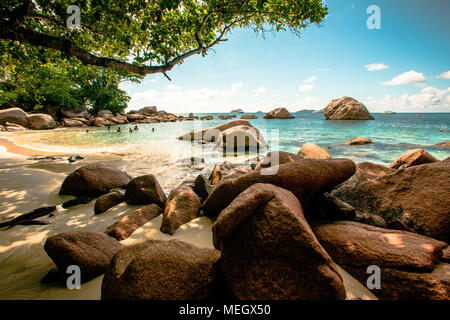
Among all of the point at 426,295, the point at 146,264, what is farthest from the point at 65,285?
the point at 426,295

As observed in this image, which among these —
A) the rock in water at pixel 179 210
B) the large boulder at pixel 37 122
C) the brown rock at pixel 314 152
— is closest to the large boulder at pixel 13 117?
the large boulder at pixel 37 122

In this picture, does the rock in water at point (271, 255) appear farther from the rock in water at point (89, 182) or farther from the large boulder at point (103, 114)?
the large boulder at point (103, 114)

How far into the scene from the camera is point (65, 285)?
173cm

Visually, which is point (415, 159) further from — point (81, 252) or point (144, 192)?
point (81, 252)

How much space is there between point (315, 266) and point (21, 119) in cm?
3317

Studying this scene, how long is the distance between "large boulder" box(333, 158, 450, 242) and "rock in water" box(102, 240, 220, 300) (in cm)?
269

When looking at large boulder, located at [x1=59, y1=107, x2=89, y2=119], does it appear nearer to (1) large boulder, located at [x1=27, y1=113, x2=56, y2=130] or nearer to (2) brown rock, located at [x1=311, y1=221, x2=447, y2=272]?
(1) large boulder, located at [x1=27, y1=113, x2=56, y2=130]

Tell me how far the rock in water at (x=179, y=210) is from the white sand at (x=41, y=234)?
10cm

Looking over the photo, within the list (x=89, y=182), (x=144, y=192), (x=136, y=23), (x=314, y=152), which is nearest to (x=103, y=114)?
(x=136, y=23)

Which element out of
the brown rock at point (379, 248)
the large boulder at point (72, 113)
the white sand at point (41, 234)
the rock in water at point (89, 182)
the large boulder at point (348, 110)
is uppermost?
the large boulder at point (348, 110)

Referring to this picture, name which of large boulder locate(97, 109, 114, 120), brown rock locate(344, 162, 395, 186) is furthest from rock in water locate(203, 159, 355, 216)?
large boulder locate(97, 109, 114, 120)

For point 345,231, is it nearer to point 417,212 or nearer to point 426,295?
point 426,295

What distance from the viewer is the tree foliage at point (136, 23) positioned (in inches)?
150
